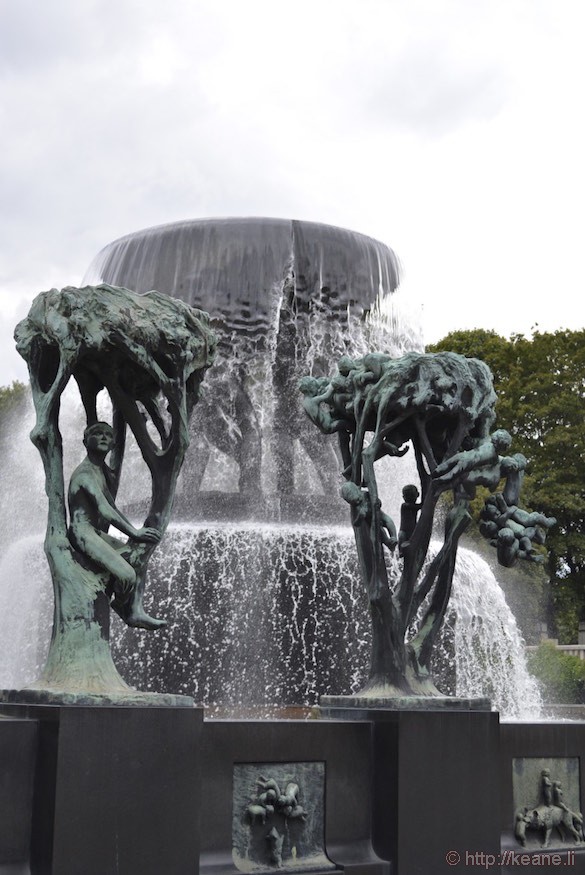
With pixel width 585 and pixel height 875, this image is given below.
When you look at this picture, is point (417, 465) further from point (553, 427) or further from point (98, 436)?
point (553, 427)

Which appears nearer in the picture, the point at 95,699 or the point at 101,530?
the point at 95,699

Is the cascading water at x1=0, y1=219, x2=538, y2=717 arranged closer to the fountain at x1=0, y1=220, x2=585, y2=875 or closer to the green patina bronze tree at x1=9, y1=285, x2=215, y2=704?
the fountain at x1=0, y1=220, x2=585, y2=875

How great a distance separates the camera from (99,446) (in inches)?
231

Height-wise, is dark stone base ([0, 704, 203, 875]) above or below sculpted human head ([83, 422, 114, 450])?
below

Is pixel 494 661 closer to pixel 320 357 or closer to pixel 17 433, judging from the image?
pixel 320 357

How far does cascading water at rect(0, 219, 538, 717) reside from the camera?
34.3 feet

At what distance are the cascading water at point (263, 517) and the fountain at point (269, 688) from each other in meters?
0.02

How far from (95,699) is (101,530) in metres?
0.92

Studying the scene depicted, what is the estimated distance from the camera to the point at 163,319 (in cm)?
590

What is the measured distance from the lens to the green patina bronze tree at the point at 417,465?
7004 mm

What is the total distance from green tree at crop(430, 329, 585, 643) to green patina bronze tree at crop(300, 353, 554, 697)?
23436mm

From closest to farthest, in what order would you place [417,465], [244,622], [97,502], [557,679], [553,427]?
[97,502]
[417,465]
[244,622]
[557,679]
[553,427]

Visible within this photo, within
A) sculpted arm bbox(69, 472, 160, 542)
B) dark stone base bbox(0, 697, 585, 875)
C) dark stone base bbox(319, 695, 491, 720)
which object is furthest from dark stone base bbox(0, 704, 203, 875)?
dark stone base bbox(319, 695, 491, 720)

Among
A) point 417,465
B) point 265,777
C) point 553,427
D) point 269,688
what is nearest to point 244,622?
point 269,688
